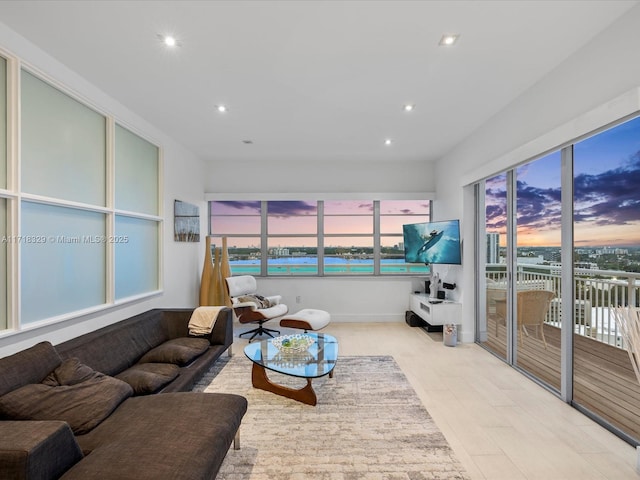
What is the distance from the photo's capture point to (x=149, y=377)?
7.75ft

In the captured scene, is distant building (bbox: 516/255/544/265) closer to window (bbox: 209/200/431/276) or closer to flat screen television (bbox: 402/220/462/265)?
flat screen television (bbox: 402/220/462/265)

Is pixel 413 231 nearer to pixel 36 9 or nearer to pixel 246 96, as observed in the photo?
pixel 246 96

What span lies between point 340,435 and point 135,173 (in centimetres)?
324

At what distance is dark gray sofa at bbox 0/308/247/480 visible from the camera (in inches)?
54.6

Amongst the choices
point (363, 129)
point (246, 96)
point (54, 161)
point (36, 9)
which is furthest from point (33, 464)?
point (363, 129)

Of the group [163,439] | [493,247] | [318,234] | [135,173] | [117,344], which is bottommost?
[163,439]

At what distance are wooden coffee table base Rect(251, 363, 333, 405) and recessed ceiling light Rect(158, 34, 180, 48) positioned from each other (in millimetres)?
2684

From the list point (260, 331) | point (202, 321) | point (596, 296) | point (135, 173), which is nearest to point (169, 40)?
point (135, 173)

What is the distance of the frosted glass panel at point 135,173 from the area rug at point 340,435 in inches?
79.0

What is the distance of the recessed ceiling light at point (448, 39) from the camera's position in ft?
7.30

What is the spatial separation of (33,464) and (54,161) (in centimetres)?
209

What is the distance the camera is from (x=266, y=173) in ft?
19.0

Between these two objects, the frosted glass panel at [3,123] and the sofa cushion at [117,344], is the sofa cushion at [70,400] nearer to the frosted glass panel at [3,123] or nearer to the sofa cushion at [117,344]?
the sofa cushion at [117,344]

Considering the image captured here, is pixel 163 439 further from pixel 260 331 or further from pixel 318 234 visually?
pixel 318 234
